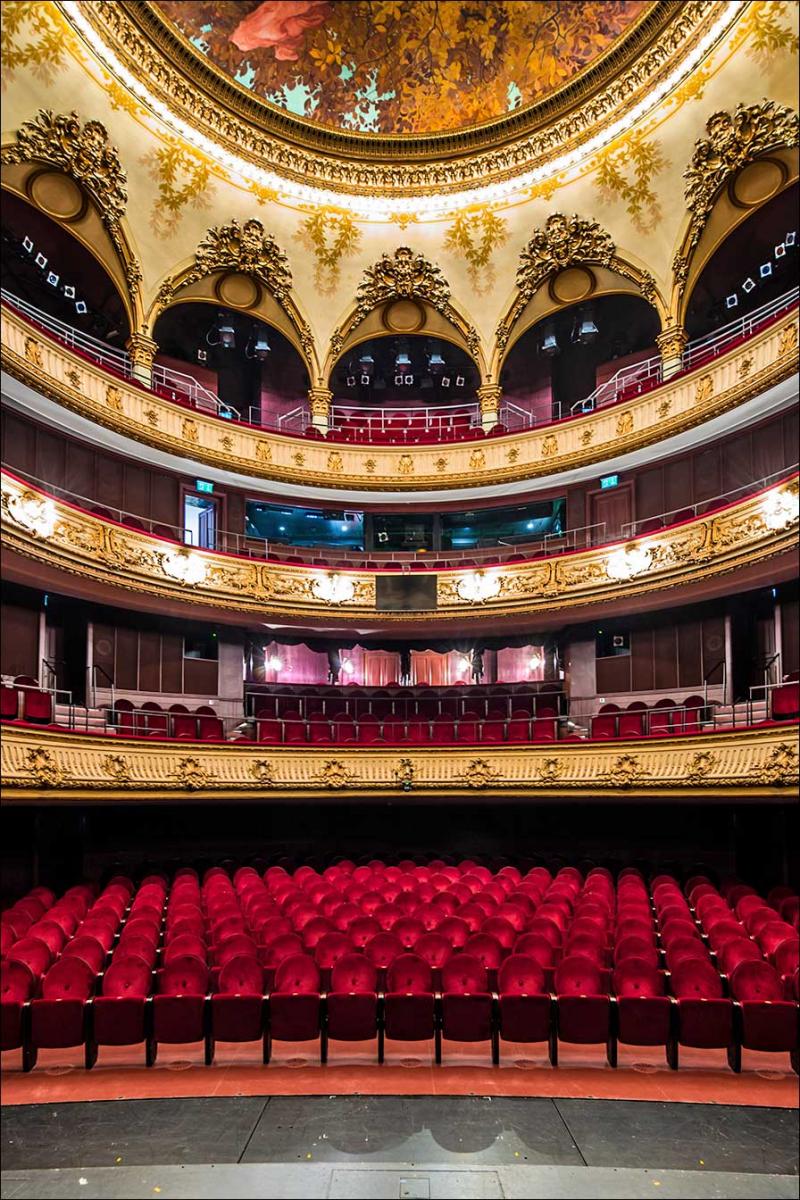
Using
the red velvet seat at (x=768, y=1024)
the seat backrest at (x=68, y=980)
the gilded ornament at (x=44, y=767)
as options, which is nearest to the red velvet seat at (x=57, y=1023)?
the seat backrest at (x=68, y=980)

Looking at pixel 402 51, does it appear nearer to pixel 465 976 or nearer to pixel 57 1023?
pixel 465 976

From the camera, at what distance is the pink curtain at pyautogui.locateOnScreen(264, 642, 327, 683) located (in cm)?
1567

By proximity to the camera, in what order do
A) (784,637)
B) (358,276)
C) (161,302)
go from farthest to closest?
1. (358,276)
2. (161,302)
3. (784,637)

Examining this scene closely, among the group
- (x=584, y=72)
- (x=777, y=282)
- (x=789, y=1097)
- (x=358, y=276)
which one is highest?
(x=584, y=72)

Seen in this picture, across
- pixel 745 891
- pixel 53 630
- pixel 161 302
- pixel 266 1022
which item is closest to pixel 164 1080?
pixel 266 1022

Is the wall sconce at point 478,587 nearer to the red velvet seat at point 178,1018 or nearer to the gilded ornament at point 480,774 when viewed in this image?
the gilded ornament at point 480,774

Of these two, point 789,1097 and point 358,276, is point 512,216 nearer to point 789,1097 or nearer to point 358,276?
point 358,276

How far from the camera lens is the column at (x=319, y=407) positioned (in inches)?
648

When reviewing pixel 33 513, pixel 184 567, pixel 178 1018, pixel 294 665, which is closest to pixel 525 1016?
pixel 178 1018

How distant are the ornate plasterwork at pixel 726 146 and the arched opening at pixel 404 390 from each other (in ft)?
18.2

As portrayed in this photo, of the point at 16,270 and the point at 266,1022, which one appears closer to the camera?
the point at 266,1022

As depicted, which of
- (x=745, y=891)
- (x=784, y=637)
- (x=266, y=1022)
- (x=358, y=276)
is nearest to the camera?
(x=266, y=1022)

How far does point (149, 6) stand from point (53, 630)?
31.6ft

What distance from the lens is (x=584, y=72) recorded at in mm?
13148
